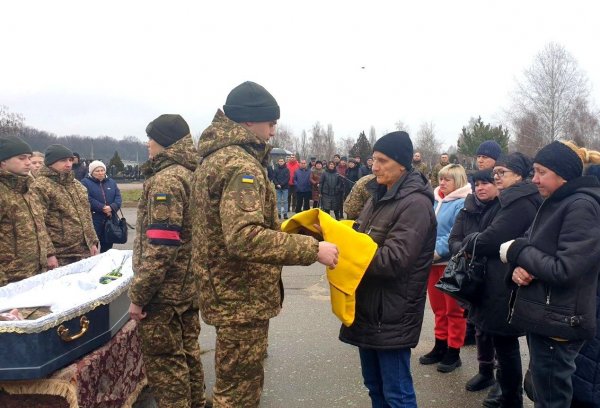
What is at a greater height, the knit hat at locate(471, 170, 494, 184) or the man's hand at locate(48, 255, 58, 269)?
the knit hat at locate(471, 170, 494, 184)

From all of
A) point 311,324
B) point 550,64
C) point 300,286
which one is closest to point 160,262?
point 311,324

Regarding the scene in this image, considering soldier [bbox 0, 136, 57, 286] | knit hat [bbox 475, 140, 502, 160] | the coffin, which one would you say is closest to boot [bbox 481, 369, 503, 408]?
knit hat [bbox 475, 140, 502, 160]

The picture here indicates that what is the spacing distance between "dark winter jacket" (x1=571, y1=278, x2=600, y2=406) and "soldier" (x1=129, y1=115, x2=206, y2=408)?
2389 mm

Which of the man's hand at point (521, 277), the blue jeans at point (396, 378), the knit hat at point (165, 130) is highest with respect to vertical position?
the knit hat at point (165, 130)

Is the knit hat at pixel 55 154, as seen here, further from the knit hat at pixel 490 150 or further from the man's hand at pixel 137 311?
the knit hat at pixel 490 150

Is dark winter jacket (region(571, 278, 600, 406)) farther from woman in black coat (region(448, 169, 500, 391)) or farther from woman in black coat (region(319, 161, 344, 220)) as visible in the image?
woman in black coat (region(319, 161, 344, 220))

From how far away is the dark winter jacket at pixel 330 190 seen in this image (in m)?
14.7

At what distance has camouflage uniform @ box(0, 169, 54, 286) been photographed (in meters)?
4.13

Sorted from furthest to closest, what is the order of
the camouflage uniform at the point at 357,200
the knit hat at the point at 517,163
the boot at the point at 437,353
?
the camouflage uniform at the point at 357,200, the boot at the point at 437,353, the knit hat at the point at 517,163

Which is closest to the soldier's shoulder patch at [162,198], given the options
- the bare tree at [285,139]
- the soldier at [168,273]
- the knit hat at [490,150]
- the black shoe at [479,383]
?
the soldier at [168,273]

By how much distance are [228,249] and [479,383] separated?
9.03ft

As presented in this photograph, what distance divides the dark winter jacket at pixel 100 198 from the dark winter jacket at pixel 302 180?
29.7 feet

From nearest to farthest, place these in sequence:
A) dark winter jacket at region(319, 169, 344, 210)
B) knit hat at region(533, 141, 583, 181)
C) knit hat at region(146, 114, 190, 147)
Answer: knit hat at region(533, 141, 583, 181), knit hat at region(146, 114, 190, 147), dark winter jacket at region(319, 169, 344, 210)

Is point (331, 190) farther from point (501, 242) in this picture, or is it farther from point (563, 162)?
point (563, 162)
